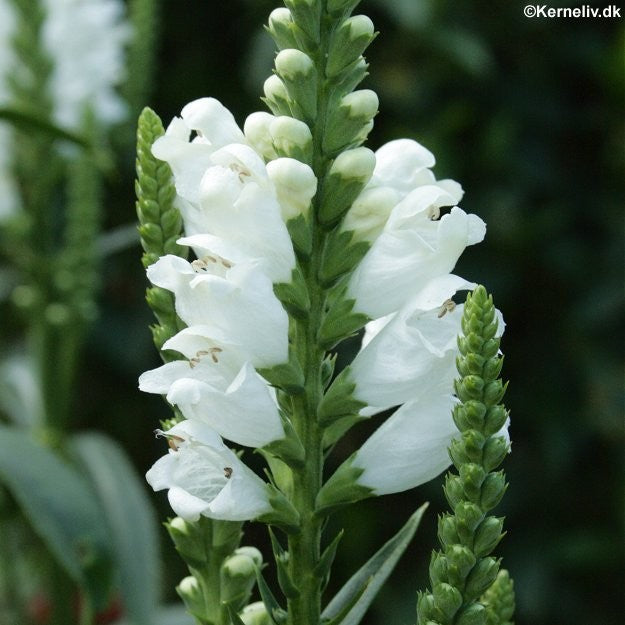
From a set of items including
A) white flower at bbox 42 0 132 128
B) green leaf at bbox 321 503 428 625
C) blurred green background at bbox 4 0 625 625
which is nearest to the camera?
green leaf at bbox 321 503 428 625

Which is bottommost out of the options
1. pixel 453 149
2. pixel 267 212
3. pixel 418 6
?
pixel 267 212

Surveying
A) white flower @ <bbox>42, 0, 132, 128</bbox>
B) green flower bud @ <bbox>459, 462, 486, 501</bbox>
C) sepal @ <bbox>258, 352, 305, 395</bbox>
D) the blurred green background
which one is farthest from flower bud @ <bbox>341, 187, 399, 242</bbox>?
the blurred green background

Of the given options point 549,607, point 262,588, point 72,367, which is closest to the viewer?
point 262,588

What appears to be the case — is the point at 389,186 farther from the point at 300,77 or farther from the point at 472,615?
the point at 472,615

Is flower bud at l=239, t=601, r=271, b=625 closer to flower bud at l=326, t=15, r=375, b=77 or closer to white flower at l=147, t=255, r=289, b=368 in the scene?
white flower at l=147, t=255, r=289, b=368

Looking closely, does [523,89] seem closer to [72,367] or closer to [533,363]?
[533,363]

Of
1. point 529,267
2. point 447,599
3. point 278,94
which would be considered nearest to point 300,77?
point 278,94

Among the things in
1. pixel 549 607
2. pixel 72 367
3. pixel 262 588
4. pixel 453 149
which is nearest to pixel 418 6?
pixel 453 149
